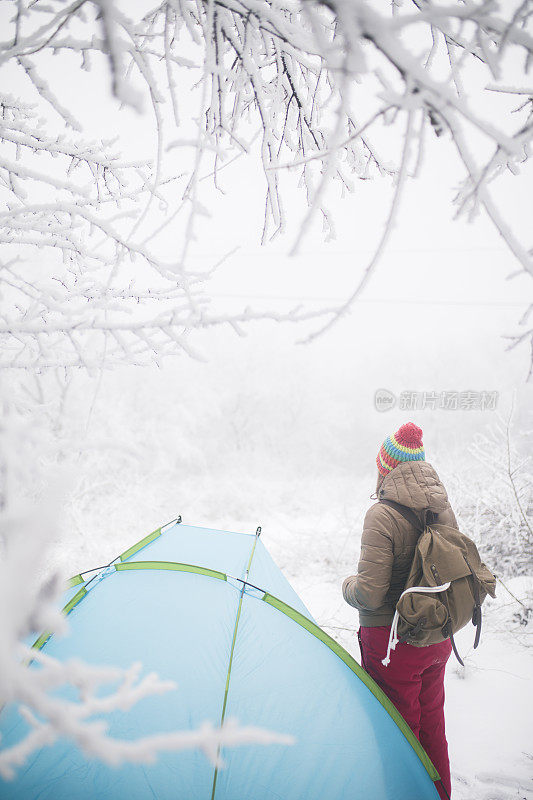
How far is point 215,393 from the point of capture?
13570 mm

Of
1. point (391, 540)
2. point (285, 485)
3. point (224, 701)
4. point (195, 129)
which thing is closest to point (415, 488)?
point (391, 540)

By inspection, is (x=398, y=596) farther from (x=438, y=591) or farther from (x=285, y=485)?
(x=285, y=485)

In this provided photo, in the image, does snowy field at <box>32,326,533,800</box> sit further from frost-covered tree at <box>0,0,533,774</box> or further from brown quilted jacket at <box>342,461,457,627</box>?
brown quilted jacket at <box>342,461,457,627</box>

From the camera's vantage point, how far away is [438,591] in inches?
53.9

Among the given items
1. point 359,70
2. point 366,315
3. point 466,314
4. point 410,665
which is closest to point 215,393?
point 366,315

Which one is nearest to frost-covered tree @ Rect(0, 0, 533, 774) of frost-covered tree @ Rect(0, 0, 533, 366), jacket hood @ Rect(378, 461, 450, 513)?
frost-covered tree @ Rect(0, 0, 533, 366)

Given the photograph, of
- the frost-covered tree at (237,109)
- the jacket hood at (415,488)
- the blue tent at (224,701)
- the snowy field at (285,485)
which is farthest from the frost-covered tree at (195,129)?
the jacket hood at (415,488)

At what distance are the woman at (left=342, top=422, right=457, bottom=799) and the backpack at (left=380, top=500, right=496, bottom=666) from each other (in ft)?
0.28

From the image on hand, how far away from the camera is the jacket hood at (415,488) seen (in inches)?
58.7

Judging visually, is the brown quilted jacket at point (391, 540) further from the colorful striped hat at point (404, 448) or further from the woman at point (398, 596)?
the colorful striped hat at point (404, 448)

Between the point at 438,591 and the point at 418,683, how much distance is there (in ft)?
1.91

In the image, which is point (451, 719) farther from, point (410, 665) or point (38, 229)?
point (38, 229)

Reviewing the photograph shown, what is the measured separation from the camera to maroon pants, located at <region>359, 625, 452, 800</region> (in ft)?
4.95

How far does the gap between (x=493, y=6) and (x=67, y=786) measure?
2.34m
